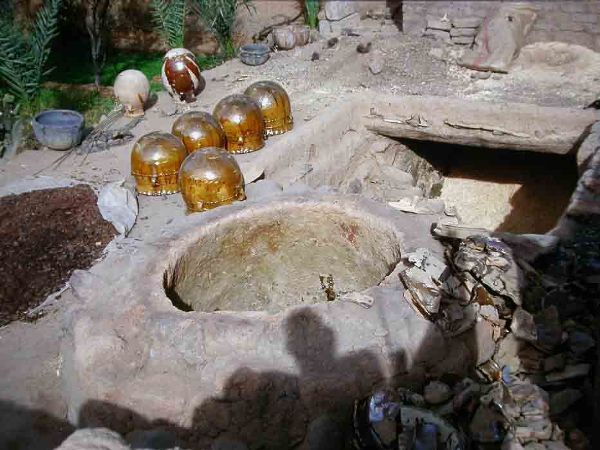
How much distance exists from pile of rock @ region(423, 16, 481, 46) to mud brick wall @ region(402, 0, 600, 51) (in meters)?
0.15

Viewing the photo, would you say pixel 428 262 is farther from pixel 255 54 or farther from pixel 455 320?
pixel 255 54

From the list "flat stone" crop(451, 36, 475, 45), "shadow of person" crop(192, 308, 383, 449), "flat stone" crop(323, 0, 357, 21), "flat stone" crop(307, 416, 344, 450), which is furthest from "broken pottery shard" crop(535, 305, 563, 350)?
"flat stone" crop(323, 0, 357, 21)

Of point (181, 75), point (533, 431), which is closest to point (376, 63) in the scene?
point (181, 75)

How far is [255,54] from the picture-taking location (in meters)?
9.62

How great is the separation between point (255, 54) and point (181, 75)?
198 cm

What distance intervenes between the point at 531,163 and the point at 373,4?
5216 millimetres

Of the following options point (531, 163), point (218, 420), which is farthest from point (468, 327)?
point (531, 163)

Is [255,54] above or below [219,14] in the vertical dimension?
below

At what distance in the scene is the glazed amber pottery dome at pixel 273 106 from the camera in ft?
23.1

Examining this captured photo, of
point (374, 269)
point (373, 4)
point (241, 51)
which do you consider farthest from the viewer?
point (373, 4)

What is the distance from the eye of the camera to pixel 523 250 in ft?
13.5

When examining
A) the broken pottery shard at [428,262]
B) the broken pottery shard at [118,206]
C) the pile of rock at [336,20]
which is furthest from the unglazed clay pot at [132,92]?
the broken pottery shard at [428,262]

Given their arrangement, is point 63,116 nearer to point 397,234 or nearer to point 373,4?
point 397,234

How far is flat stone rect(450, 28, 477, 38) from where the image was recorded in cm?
917
